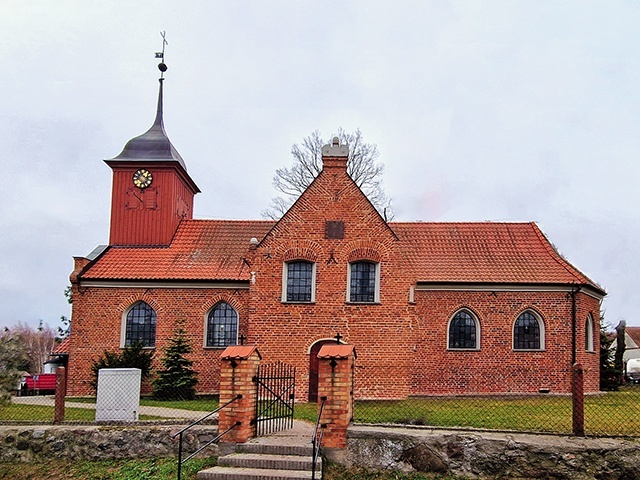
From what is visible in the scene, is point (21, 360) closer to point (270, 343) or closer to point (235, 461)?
point (235, 461)

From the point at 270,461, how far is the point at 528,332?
46.6ft

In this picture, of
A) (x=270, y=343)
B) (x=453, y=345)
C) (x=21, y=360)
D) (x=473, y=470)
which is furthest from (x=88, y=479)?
(x=453, y=345)

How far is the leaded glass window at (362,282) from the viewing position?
→ 770 inches

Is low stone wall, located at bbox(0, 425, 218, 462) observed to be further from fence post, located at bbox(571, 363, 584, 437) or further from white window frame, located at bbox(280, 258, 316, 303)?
white window frame, located at bbox(280, 258, 316, 303)

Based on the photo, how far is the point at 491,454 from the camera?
1031cm

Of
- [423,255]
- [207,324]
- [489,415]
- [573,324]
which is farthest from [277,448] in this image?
[573,324]

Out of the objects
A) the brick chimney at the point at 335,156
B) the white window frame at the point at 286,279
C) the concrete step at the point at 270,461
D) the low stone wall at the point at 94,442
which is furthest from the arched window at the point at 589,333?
the low stone wall at the point at 94,442

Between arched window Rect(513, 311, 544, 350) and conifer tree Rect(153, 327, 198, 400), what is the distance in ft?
36.8

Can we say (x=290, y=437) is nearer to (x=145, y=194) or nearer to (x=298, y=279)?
(x=298, y=279)

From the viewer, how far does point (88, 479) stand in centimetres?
1100

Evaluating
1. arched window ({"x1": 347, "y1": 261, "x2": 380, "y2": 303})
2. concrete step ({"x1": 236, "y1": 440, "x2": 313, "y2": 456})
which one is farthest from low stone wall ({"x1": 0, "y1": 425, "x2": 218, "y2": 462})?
→ arched window ({"x1": 347, "y1": 261, "x2": 380, "y2": 303})

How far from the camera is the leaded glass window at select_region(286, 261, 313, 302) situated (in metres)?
19.7

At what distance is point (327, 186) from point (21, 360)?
998 cm

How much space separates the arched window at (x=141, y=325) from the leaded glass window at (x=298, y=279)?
5.86 meters
